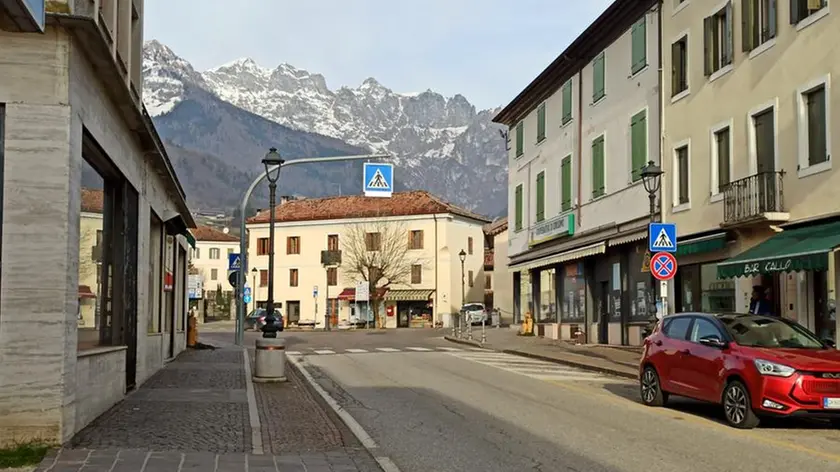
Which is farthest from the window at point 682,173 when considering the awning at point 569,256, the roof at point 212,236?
the roof at point 212,236

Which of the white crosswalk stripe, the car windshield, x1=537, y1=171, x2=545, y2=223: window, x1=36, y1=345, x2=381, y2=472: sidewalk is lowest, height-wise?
the white crosswalk stripe

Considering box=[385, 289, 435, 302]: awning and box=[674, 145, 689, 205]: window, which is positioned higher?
box=[674, 145, 689, 205]: window

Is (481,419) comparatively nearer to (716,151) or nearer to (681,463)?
(681,463)

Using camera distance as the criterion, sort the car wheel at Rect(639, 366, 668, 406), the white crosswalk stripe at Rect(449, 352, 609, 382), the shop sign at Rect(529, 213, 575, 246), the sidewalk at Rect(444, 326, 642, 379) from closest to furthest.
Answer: the car wheel at Rect(639, 366, 668, 406) → the white crosswalk stripe at Rect(449, 352, 609, 382) → the sidewalk at Rect(444, 326, 642, 379) → the shop sign at Rect(529, 213, 575, 246)

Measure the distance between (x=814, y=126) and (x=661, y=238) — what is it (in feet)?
12.7

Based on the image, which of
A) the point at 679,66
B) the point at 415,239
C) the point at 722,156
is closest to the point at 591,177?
the point at 679,66

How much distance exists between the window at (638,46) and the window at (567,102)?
20.1ft

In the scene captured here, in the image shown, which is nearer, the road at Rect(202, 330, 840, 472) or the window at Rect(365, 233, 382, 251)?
the road at Rect(202, 330, 840, 472)

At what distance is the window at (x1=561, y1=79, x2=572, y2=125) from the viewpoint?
35281 millimetres

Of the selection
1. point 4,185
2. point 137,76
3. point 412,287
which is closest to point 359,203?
point 412,287

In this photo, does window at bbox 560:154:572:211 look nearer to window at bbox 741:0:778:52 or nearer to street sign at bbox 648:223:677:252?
window at bbox 741:0:778:52

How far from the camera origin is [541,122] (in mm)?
39250

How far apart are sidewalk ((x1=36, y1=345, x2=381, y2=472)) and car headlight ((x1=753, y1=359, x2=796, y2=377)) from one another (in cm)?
532

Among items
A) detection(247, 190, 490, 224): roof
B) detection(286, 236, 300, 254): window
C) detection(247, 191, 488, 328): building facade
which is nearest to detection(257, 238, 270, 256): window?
detection(247, 191, 488, 328): building facade
